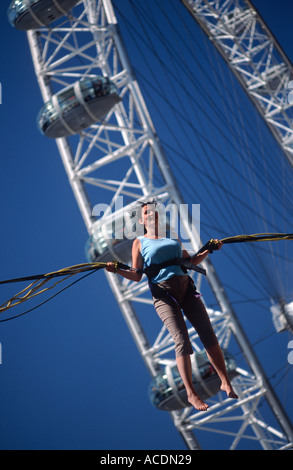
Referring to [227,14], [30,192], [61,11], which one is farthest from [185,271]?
[30,192]

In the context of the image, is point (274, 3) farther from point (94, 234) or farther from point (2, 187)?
point (94, 234)

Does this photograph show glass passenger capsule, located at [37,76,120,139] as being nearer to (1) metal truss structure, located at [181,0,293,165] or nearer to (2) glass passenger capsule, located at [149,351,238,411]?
(2) glass passenger capsule, located at [149,351,238,411]

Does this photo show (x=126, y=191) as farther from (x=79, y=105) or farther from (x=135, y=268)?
(x=135, y=268)

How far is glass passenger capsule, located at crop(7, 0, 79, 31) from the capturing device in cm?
1113

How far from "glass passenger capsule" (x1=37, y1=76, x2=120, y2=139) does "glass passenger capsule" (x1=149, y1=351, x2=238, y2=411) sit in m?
4.25

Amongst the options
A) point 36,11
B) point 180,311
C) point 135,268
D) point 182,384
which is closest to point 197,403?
point 180,311

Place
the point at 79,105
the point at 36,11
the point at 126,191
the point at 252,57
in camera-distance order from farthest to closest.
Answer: the point at 252,57 < the point at 126,191 < the point at 36,11 < the point at 79,105

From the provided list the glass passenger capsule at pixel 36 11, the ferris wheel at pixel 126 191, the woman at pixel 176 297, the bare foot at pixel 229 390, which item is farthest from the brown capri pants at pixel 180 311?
the glass passenger capsule at pixel 36 11

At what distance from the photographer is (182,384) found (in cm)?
1009

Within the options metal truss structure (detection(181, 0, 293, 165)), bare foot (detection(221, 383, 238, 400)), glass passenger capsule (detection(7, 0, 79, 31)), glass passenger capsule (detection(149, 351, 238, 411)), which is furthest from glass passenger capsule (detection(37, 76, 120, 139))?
bare foot (detection(221, 383, 238, 400))

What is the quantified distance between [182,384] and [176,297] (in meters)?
6.24

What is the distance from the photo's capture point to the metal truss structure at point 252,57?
1619cm

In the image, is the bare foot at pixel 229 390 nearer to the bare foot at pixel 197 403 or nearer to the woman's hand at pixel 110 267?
the bare foot at pixel 197 403

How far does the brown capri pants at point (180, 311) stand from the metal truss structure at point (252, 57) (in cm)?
1282
